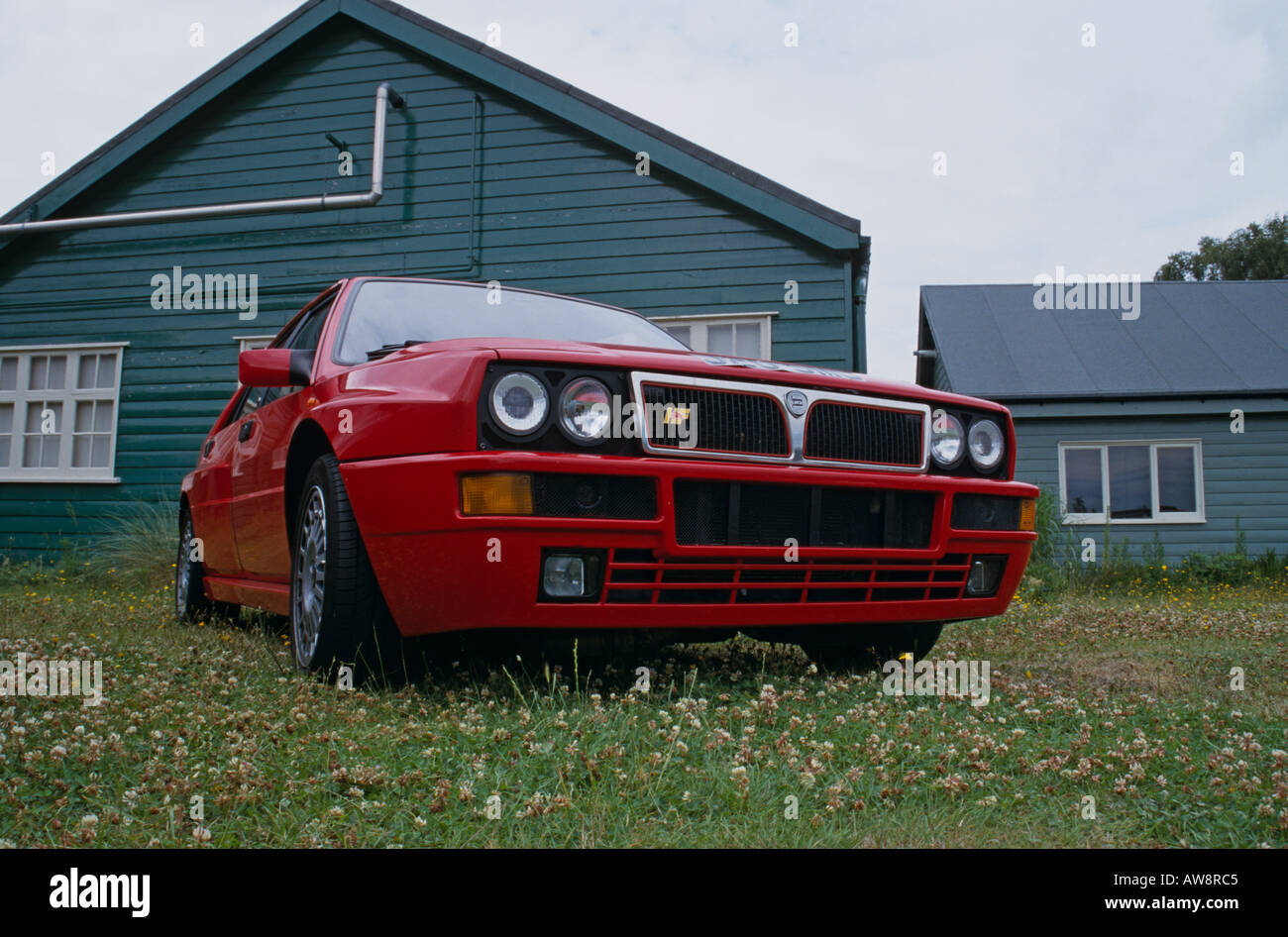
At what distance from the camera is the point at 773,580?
295 centimetres

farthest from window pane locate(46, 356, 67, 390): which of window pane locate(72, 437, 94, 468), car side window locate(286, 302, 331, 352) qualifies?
car side window locate(286, 302, 331, 352)

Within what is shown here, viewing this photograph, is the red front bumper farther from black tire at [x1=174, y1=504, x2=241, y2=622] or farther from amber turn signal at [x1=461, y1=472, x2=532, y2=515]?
black tire at [x1=174, y1=504, x2=241, y2=622]

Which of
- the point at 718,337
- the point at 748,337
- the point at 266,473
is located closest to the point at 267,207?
the point at 718,337

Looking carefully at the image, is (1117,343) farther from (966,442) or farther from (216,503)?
(216,503)

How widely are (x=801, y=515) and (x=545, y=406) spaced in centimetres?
82

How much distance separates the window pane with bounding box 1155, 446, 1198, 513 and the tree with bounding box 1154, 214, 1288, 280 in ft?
103

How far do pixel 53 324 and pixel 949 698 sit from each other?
11561 mm

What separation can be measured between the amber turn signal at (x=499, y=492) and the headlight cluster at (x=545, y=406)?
14cm

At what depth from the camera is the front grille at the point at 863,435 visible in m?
3.04

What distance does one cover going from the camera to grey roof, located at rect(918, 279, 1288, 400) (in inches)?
573

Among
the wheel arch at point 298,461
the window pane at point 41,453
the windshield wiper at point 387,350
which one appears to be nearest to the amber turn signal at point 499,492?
the windshield wiper at point 387,350

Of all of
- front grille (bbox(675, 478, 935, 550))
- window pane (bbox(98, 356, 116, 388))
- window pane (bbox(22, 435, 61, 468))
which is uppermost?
window pane (bbox(98, 356, 116, 388))

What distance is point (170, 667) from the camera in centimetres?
359
